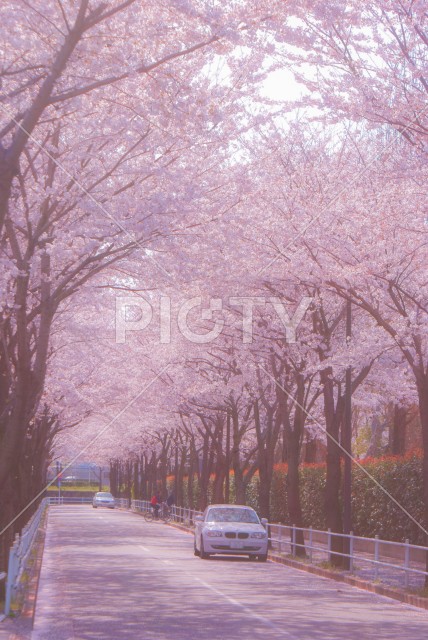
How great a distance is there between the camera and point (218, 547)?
89.4 feet

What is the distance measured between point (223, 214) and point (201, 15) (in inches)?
399

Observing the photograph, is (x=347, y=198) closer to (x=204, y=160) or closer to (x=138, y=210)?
(x=204, y=160)

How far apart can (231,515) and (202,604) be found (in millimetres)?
12464

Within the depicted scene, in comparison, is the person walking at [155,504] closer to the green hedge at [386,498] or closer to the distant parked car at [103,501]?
the green hedge at [386,498]

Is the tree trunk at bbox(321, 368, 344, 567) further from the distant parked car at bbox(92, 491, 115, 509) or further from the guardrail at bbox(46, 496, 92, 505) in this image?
the guardrail at bbox(46, 496, 92, 505)

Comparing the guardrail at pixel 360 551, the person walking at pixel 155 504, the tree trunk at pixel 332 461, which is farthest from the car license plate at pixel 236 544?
the person walking at pixel 155 504

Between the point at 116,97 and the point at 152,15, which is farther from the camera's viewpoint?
the point at 116,97

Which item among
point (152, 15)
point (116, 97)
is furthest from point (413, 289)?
point (152, 15)

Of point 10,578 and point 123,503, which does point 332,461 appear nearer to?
point 10,578

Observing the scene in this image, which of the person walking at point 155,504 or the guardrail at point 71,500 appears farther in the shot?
the guardrail at point 71,500

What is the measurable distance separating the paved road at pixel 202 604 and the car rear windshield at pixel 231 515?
3.94ft

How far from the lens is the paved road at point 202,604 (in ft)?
42.3

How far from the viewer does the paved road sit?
42.3ft

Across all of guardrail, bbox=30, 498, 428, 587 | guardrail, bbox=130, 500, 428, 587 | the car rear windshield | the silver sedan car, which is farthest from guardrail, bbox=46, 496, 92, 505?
the silver sedan car
